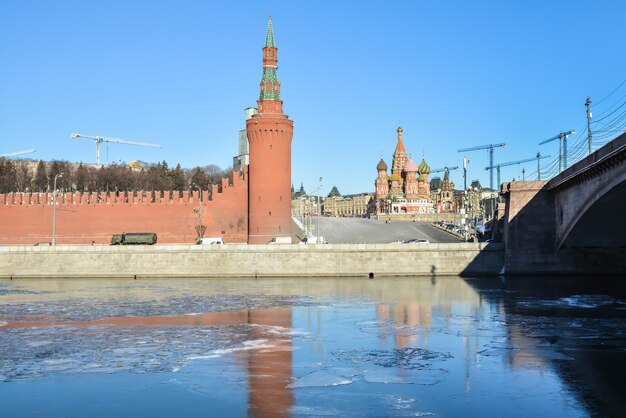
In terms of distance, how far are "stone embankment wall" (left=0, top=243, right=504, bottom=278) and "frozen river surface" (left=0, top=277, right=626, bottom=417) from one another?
10.7 m

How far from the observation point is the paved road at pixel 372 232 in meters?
62.6

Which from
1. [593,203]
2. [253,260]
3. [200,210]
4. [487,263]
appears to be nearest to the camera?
[593,203]

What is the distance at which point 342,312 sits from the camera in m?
26.1

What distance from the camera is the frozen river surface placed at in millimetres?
13062

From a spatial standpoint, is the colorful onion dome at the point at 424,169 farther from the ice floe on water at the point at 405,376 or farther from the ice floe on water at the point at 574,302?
the ice floe on water at the point at 405,376

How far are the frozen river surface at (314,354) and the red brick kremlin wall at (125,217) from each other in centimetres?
2018

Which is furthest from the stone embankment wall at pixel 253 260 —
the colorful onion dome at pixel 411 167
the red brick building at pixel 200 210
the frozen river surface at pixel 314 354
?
the colorful onion dome at pixel 411 167

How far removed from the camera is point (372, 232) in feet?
227

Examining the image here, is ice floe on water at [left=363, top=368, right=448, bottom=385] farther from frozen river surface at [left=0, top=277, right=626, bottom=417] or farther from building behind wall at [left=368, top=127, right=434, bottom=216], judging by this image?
building behind wall at [left=368, top=127, right=434, bottom=216]

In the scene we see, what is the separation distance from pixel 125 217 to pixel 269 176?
10.7m

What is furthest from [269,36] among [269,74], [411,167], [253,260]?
[411,167]

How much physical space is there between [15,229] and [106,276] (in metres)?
13.6

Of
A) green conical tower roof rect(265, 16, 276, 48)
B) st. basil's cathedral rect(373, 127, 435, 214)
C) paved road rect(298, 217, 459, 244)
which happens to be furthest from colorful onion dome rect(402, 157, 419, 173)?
green conical tower roof rect(265, 16, 276, 48)

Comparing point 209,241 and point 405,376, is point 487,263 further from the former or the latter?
point 405,376
